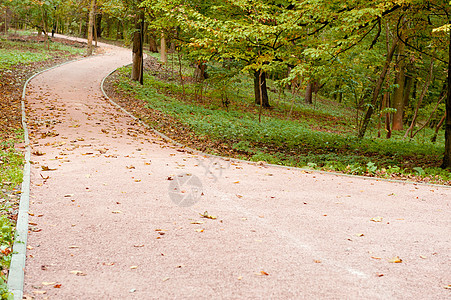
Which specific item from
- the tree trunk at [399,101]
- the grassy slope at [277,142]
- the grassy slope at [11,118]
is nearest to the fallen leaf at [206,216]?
the grassy slope at [11,118]

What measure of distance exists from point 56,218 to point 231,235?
2.18 metres

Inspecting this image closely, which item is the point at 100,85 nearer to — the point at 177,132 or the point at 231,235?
the point at 177,132

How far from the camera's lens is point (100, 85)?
19078mm

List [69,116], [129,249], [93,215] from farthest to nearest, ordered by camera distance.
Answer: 1. [69,116]
2. [93,215]
3. [129,249]

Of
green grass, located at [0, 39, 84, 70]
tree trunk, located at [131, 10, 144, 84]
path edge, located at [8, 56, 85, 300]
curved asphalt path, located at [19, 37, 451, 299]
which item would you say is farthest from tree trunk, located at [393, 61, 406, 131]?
green grass, located at [0, 39, 84, 70]

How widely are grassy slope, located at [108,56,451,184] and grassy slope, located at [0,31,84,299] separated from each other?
4487 millimetres

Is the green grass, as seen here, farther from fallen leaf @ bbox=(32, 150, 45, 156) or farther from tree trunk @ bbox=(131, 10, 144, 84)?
fallen leaf @ bbox=(32, 150, 45, 156)

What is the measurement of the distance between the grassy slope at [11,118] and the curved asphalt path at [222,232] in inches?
10.3

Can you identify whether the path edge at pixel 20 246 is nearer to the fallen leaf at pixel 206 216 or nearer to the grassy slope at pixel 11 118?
the grassy slope at pixel 11 118

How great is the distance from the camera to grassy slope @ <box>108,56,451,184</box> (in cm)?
994

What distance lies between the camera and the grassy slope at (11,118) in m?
4.06

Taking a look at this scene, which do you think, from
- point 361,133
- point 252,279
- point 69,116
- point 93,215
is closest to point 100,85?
point 69,116

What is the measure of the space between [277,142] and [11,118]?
8.38 meters

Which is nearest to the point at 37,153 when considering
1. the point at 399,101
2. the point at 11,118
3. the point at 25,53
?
the point at 11,118
